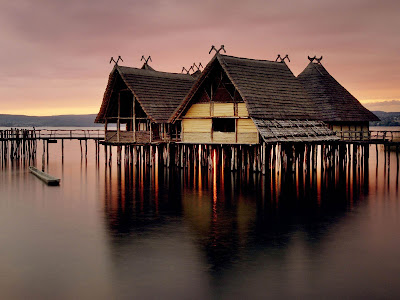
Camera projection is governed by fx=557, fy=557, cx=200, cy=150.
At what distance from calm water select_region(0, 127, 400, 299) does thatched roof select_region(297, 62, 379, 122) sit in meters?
10.7

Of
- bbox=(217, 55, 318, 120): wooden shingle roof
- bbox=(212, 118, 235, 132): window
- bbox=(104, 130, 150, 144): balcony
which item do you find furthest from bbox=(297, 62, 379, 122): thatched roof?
bbox=(104, 130, 150, 144): balcony

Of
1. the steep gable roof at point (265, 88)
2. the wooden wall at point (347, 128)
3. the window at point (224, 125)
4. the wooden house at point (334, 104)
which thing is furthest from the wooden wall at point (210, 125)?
the wooden wall at point (347, 128)

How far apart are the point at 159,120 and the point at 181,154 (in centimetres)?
344

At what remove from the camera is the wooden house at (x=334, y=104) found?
44031mm

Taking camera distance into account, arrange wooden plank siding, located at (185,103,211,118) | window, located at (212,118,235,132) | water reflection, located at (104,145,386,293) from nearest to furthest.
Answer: water reflection, located at (104,145,386,293)
wooden plank siding, located at (185,103,211,118)
window, located at (212,118,235,132)

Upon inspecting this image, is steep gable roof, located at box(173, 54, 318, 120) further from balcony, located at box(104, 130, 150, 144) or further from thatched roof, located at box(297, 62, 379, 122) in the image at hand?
balcony, located at box(104, 130, 150, 144)

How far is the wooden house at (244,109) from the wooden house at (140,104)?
309cm

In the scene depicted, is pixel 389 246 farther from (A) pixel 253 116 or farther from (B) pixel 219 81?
(B) pixel 219 81

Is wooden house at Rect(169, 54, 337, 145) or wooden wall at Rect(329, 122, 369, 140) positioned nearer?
wooden house at Rect(169, 54, 337, 145)

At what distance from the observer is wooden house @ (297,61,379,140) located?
44.0 meters

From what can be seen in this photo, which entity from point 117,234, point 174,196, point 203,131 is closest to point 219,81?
point 203,131

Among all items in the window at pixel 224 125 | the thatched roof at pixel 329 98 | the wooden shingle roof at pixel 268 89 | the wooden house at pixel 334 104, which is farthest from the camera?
the thatched roof at pixel 329 98

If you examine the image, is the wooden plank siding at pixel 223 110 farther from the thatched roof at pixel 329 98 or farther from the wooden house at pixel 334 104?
the thatched roof at pixel 329 98

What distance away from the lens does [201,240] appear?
18875 mm
